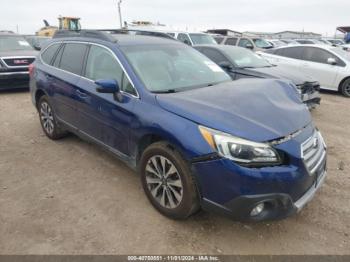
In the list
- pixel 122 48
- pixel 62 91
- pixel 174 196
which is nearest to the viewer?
pixel 174 196

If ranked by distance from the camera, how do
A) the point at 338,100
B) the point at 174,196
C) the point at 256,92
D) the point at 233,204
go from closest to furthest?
Result: 1. the point at 233,204
2. the point at 174,196
3. the point at 256,92
4. the point at 338,100

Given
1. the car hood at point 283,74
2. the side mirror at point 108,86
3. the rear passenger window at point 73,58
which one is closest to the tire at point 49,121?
the rear passenger window at point 73,58

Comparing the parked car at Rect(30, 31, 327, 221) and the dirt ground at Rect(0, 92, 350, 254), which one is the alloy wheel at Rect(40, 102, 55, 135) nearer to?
the dirt ground at Rect(0, 92, 350, 254)

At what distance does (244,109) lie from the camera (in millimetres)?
2873

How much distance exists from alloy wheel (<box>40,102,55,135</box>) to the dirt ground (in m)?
0.66

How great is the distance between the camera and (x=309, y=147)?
2.83 metres

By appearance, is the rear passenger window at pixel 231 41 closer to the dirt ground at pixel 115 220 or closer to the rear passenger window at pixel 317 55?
the rear passenger window at pixel 317 55

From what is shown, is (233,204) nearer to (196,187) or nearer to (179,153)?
(196,187)

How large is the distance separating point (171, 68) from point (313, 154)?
1809 mm

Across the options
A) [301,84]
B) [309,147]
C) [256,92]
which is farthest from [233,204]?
[301,84]

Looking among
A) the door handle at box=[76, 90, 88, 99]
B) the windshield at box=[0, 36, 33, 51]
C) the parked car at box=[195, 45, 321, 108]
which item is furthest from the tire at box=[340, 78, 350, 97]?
the windshield at box=[0, 36, 33, 51]

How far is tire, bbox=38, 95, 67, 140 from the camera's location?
5.03 m

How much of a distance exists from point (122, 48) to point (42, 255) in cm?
230

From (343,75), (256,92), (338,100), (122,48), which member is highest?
(122,48)
